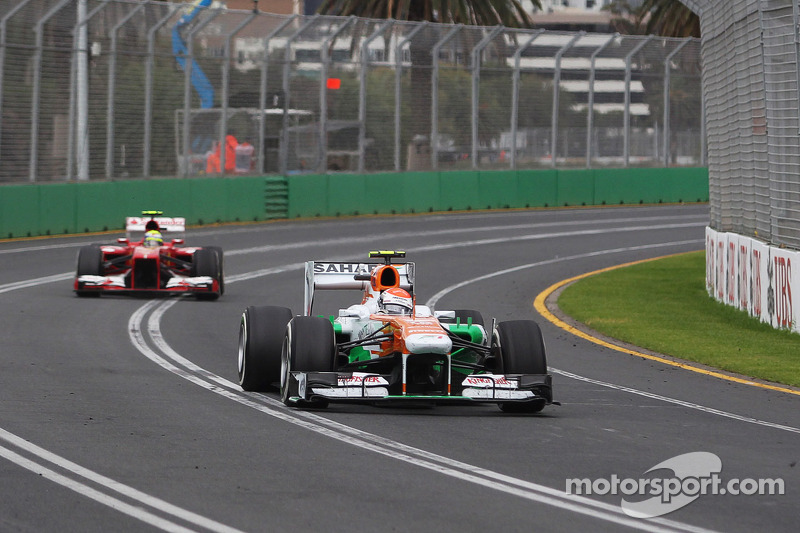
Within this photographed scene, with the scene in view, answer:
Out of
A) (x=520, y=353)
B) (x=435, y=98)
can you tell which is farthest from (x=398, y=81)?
(x=520, y=353)

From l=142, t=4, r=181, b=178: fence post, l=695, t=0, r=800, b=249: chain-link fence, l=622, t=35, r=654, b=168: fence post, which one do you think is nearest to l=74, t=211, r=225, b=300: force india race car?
l=695, t=0, r=800, b=249: chain-link fence

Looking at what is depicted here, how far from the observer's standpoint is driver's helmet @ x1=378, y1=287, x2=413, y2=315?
11.3 meters

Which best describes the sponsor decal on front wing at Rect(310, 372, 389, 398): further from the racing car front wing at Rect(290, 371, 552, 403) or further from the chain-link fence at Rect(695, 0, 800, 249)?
the chain-link fence at Rect(695, 0, 800, 249)

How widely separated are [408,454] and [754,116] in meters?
12.0

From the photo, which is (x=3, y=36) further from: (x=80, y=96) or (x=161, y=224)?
(x=161, y=224)

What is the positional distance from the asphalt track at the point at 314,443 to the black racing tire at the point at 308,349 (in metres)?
0.22

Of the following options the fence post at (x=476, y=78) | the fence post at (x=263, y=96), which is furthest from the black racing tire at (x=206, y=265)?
the fence post at (x=476, y=78)

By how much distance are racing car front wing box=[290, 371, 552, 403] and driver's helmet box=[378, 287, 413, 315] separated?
3.31 ft

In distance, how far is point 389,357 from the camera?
10711 mm

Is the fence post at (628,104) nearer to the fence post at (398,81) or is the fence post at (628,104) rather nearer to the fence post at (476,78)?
the fence post at (476,78)

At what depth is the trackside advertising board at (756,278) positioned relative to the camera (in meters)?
16.6

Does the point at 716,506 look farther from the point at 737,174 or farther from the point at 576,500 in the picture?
the point at 737,174

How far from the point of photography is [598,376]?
1341 cm

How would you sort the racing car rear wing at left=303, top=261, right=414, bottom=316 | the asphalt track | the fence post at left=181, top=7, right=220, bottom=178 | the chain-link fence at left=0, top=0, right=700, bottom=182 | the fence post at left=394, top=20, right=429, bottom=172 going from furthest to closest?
the fence post at left=394, top=20, right=429, bottom=172, the fence post at left=181, top=7, right=220, bottom=178, the chain-link fence at left=0, top=0, right=700, bottom=182, the racing car rear wing at left=303, top=261, right=414, bottom=316, the asphalt track
